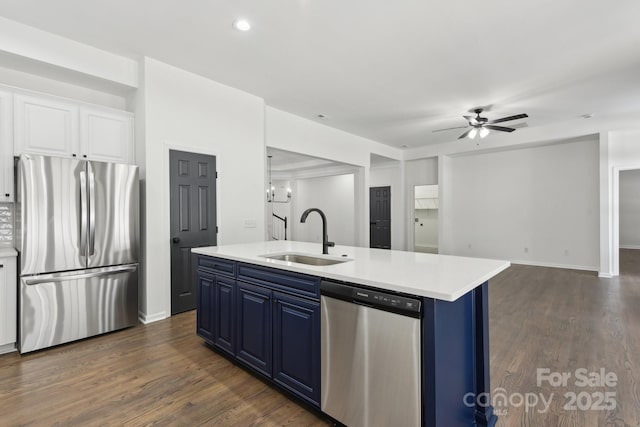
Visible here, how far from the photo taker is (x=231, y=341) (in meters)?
2.50

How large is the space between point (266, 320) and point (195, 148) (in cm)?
265

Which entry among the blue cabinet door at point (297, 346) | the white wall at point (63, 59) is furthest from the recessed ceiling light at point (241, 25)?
the blue cabinet door at point (297, 346)

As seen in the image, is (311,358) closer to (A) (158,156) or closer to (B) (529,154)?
(A) (158,156)

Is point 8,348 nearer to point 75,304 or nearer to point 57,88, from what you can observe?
point 75,304

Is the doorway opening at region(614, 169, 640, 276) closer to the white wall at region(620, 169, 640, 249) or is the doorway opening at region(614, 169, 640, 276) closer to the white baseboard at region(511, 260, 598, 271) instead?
the white wall at region(620, 169, 640, 249)

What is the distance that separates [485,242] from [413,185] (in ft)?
7.86

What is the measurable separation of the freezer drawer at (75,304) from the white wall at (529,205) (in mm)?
7183

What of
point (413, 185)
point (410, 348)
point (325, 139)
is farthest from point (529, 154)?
point (410, 348)

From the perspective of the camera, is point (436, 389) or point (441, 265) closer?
point (436, 389)

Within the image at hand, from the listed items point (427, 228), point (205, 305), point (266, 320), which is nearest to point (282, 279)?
point (266, 320)

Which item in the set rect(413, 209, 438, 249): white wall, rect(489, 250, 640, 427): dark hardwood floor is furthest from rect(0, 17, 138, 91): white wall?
rect(413, 209, 438, 249): white wall

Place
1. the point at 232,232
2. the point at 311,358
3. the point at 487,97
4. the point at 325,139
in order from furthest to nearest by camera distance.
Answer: the point at 325,139 → the point at 487,97 → the point at 232,232 → the point at 311,358

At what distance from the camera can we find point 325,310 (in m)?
1.79

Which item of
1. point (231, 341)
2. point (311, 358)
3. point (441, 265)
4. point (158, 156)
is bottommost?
point (231, 341)
